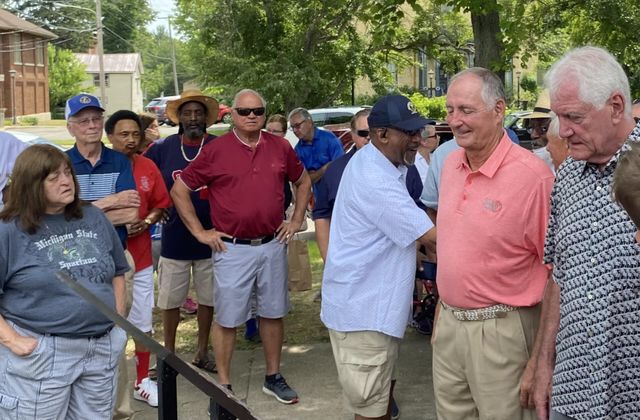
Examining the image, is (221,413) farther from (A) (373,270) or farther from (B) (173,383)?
(A) (373,270)

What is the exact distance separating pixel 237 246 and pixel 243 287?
0.28m

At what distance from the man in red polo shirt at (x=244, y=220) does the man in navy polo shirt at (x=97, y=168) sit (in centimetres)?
63

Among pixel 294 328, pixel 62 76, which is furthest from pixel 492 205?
pixel 62 76

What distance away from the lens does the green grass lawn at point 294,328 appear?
21.6 feet

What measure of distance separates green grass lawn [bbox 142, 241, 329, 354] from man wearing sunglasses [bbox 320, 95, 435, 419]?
2776 mm

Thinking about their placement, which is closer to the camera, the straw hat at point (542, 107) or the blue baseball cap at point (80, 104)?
the blue baseball cap at point (80, 104)

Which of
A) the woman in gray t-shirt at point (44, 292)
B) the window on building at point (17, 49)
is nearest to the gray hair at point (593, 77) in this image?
the woman in gray t-shirt at point (44, 292)

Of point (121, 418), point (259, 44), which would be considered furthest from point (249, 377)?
point (259, 44)

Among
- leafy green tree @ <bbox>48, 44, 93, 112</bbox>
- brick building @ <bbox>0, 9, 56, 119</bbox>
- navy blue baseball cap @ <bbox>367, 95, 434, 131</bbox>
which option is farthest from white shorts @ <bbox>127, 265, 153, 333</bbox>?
leafy green tree @ <bbox>48, 44, 93, 112</bbox>

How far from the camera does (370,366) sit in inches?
148

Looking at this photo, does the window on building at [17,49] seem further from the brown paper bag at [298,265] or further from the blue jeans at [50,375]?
the blue jeans at [50,375]

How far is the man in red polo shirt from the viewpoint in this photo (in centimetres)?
514

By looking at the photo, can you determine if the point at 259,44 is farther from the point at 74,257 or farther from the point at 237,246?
the point at 74,257

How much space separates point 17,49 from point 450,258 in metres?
60.3
